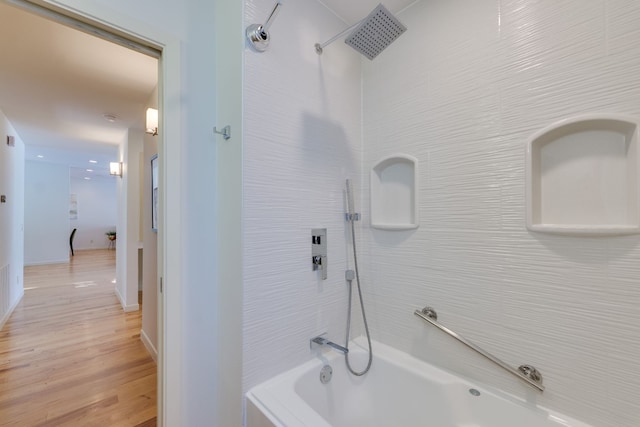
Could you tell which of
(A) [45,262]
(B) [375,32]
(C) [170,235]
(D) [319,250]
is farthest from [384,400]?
(A) [45,262]

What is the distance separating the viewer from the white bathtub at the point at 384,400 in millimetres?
1089

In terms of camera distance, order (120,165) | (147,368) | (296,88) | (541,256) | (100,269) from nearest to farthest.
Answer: (541,256) → (296,88) → (147,368) → (120,165) → (100,269)

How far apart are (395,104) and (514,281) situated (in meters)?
1.13

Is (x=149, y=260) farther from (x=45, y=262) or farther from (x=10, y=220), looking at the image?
(x=45, y=262)

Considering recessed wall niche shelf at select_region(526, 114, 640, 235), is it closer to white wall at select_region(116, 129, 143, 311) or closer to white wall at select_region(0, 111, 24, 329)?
white wall at select_region(116, 129, 143, 311)

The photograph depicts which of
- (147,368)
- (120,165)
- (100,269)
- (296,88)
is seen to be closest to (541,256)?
(296,88)

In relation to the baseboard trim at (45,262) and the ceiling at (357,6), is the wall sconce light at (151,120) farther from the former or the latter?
the baseboard trim at (45,262)

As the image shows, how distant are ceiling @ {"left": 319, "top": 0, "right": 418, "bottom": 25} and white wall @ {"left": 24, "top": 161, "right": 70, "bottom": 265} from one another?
322 inches

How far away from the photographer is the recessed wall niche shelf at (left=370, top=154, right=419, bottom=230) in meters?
1.54

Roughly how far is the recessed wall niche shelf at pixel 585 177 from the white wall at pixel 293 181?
3.11 feet

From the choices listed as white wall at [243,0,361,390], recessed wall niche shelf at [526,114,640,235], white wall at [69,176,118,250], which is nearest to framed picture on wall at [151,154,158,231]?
white wall at [243,0,361,390]

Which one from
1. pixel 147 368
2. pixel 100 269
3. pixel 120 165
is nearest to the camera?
pixel 147 368

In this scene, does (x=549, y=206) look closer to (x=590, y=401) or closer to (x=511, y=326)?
(x=511, y=326)

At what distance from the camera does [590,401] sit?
1.01 metres
